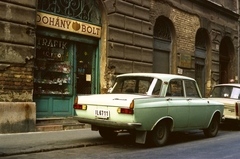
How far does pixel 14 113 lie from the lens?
8.63m

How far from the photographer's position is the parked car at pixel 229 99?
10463 mm

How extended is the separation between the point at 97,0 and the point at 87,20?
34.3 inches

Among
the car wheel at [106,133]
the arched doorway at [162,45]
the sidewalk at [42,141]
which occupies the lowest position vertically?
the sidewalk at [42,141]

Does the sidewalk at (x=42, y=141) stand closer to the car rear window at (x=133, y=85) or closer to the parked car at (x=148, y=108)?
the parked car at (x=148, y=108)

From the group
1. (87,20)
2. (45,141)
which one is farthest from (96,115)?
(87,20)

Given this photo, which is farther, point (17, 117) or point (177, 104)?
point (17, 117)

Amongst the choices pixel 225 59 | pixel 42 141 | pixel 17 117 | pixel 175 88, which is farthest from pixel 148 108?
pixel 225 59

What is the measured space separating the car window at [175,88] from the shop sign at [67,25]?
4.41m

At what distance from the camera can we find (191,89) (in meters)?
8.27

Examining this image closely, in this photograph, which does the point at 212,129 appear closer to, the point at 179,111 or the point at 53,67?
the point at 179,111

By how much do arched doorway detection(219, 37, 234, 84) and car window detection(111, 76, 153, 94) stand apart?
13.4 metres

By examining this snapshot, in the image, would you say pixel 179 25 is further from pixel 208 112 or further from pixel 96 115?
pixel 96 115

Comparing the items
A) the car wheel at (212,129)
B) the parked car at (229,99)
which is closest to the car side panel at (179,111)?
the car wheel at (212,129)

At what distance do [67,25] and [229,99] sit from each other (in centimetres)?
592
